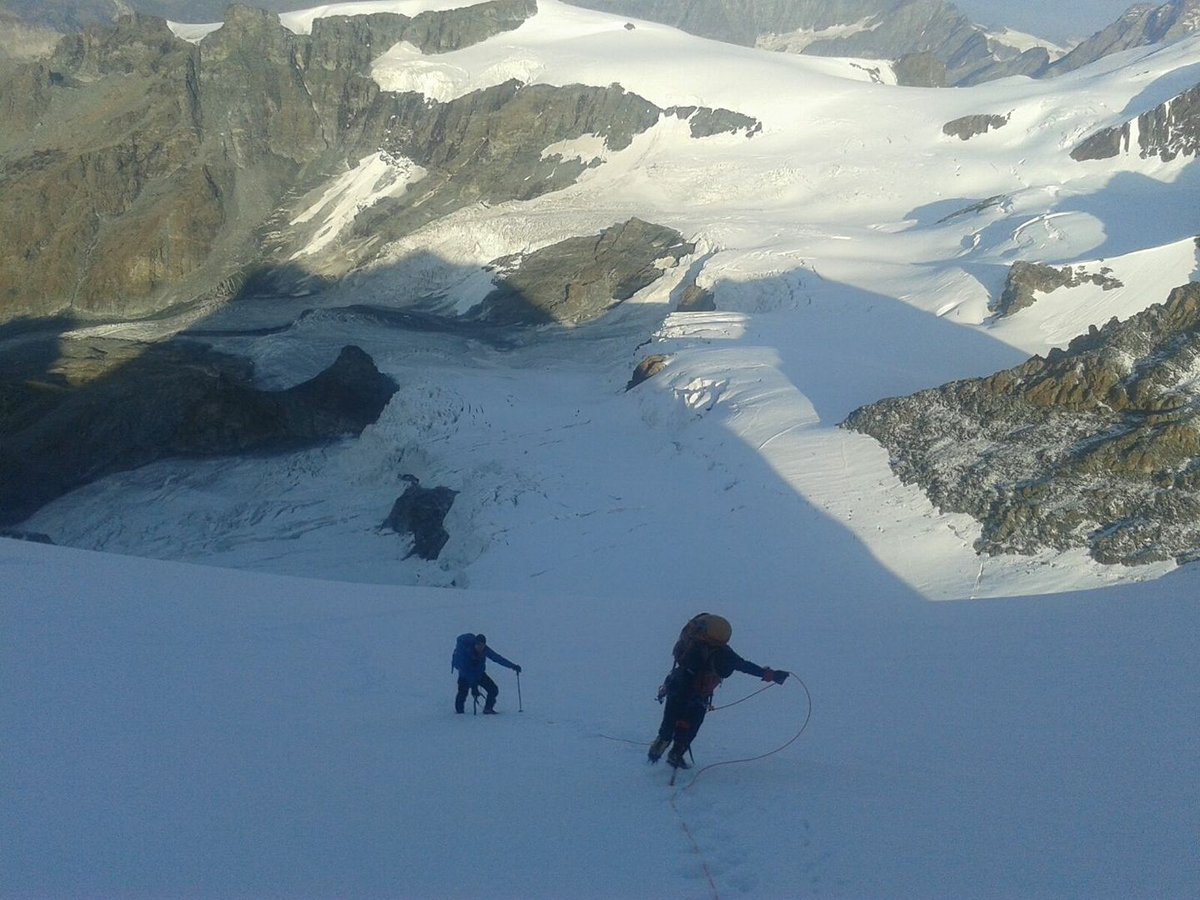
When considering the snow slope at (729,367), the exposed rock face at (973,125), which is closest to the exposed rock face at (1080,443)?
the snow slope at (729,367)

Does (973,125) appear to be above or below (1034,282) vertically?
above

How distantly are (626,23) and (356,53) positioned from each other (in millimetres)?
17652

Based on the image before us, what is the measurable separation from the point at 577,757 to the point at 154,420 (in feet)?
68.7

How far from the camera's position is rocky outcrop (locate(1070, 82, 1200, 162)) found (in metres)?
31.6

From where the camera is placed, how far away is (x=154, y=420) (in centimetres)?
2359

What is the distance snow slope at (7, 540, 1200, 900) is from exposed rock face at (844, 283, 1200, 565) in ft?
9.06

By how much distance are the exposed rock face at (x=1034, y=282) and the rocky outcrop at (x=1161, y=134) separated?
13.5m

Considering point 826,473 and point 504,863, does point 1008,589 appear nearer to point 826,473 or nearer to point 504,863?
point 826,473

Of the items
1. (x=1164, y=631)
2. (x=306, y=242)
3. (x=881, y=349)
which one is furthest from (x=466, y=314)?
(x=1164, y=631)

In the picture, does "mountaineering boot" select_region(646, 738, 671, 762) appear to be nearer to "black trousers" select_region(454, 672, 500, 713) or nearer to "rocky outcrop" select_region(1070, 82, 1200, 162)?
"black trousers" select_region(454, 672, 500, 713)

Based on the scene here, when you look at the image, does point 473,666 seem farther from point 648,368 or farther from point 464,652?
point 648,368

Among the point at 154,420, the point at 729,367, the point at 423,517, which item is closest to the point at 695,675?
the point at 423,517

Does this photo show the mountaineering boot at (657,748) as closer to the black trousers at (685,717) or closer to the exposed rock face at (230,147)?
the black trousers at (685,717)

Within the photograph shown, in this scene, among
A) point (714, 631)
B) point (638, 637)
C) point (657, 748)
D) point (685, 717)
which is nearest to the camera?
point (714, 631)
